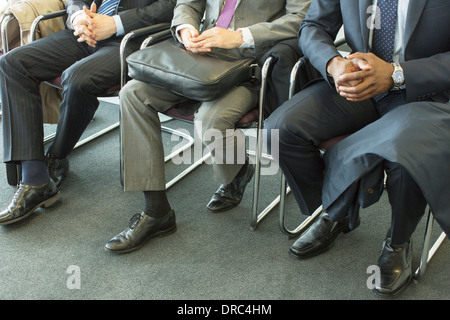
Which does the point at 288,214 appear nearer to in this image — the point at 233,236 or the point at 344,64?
the point at 233,236

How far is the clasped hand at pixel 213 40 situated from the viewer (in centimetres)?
194

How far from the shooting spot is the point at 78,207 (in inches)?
89.5

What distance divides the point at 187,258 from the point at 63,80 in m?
0.93

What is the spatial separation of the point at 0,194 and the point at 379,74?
5.80ft

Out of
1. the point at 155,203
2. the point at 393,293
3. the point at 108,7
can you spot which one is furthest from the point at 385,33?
the point at 108,7

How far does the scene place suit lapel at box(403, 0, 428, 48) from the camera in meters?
1.64

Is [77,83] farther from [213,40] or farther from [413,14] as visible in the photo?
[413,14]

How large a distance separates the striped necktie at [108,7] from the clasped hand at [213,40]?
53cm

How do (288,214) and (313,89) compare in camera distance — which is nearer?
(313,89)

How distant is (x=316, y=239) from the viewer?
194cm

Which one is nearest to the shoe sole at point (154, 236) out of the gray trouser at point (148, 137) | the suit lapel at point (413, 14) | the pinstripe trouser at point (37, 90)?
the gray trouser at point (148, 137)

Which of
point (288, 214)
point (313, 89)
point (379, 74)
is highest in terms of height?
point (379, 74)
